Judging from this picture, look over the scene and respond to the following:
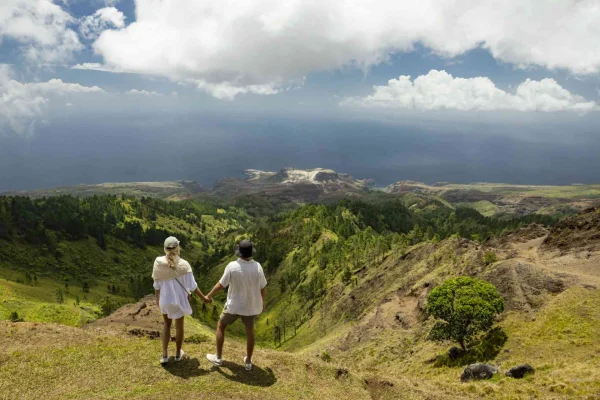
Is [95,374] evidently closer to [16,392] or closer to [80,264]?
[16,392]

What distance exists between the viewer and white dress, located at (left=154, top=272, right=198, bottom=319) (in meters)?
15.0

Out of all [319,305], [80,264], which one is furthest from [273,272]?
[80,264]

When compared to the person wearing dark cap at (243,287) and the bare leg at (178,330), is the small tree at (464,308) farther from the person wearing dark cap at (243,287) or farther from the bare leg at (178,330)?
the bare leg at (178,330)

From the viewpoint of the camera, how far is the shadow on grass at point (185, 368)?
52.1 ft

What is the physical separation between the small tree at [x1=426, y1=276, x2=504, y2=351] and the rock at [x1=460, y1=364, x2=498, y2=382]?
43.6 ft

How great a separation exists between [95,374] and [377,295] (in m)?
78.5

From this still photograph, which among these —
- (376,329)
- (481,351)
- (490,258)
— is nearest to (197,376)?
(481,351)

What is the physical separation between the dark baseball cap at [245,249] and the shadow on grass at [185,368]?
608 cm

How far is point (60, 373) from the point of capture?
16031 mm

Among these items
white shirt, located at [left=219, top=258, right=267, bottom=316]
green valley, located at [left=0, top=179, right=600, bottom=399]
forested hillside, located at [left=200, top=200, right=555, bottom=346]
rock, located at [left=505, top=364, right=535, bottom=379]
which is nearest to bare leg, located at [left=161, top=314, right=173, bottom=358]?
green valley, located at [left=0, top=179, right=600, bottom=399]

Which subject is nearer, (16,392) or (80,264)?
(16,392)

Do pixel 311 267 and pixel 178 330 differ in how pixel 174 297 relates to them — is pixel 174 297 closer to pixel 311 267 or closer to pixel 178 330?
pixel 178 330

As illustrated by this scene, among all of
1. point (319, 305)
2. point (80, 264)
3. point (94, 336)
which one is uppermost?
point (94, 336)

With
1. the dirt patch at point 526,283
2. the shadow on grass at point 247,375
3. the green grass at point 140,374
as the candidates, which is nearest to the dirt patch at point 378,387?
the green grass at point 140,374
